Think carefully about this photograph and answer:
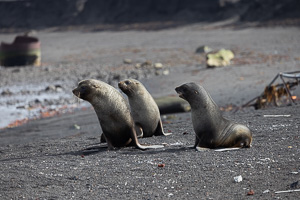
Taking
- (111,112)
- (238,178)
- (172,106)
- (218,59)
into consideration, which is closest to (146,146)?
(111,112)

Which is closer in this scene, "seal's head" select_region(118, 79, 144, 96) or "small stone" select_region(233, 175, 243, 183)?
"small stone" select_region(233, 175, 243, 183)

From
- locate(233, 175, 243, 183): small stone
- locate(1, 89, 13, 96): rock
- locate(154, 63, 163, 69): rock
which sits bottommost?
locate(1, 89, 13, 96): rock

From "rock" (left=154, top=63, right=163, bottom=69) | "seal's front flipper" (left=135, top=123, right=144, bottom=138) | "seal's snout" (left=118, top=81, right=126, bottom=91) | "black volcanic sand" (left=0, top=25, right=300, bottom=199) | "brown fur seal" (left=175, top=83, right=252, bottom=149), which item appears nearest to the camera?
"black volcanic sand" (left=0, top=25, right=300, bottom=199)

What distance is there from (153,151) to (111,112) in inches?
28.5

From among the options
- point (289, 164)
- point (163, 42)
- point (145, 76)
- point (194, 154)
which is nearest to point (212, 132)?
point (194, 154)

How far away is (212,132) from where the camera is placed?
7.34 m

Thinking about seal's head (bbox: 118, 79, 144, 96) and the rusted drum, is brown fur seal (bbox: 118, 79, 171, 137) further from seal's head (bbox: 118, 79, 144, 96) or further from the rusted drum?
the rusted drum

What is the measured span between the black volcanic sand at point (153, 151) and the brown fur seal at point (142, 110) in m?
0.33

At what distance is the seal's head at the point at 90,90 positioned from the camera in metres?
7.54

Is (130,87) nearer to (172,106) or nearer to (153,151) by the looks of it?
(153,151)

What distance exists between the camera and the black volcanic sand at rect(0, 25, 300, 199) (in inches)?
235

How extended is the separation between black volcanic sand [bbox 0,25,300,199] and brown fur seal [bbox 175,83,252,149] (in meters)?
0.22

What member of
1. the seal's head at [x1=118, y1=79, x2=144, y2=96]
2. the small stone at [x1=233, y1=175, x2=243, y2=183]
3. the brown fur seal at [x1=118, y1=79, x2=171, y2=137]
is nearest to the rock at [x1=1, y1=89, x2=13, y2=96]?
the brown fur seal at [x1=118, y1=79, x2=171, y2=137]

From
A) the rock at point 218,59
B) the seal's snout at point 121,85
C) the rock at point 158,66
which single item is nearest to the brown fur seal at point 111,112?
the seal's snout at point 121,85
